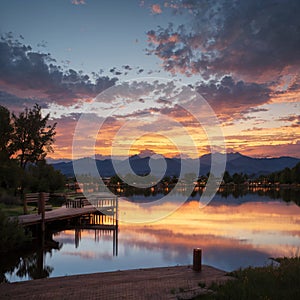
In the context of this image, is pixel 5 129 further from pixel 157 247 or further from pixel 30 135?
pixel 157 247

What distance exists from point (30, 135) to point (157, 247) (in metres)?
23.6

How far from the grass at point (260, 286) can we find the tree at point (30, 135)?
31833 millimetres

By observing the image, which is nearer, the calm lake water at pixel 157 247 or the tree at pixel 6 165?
the calm lake water at pixel 157 247

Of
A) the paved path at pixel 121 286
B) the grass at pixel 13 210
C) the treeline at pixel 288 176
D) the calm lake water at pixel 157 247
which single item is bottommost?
the calm lake water at pixel 157 247

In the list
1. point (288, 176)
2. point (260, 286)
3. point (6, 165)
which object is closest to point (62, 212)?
point (6, 165)

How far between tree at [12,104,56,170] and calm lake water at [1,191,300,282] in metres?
16.3

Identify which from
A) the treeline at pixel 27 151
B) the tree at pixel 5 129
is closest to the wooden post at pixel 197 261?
the treeline at pixel 27 151

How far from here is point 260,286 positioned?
7941 mm

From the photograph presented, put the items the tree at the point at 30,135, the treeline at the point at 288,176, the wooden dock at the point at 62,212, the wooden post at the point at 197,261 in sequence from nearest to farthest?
the wooden post at the point at 197,261
the wooden dock at the point at 62,212
the tree at the point at 30,135
the treeline at the point at 288,176

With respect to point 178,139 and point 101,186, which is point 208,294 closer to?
point 178,139

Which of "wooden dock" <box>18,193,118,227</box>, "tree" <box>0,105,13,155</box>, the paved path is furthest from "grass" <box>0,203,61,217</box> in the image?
the paved path

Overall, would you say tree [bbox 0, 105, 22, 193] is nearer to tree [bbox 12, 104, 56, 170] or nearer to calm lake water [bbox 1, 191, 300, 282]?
tree [bbox 12, 104, 56, 170]

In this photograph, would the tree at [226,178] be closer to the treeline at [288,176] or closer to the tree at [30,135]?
the treeline at [288,176]

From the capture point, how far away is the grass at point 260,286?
23.9 ft
